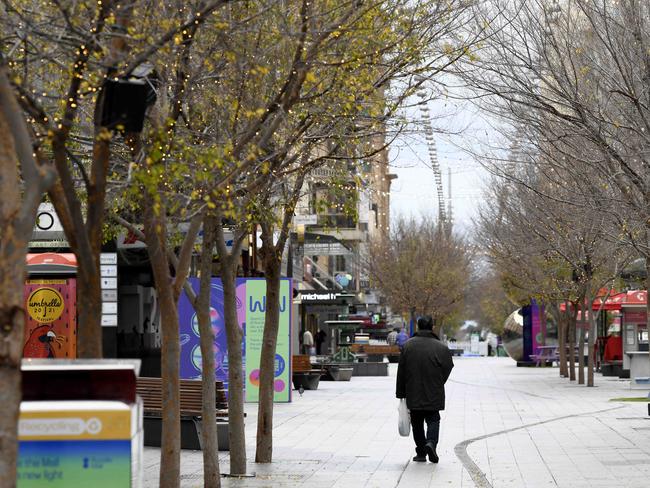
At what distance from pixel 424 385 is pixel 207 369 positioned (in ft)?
11.3

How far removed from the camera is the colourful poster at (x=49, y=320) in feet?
79.6

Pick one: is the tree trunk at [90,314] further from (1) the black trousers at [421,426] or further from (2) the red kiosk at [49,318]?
(2) the red kiosk at [49,318]

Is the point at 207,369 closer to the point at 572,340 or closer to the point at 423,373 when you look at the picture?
the point at 423,373

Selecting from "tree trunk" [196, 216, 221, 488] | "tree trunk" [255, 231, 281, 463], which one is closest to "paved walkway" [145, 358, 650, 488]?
"tree trunk" [255, 231, 281, 463]

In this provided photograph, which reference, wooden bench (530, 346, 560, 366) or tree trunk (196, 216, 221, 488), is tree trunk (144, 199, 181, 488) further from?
wooden bench (530, 346, 560, 366)

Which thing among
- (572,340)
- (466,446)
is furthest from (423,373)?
(572,340)

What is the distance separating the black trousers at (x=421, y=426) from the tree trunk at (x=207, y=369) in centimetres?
340

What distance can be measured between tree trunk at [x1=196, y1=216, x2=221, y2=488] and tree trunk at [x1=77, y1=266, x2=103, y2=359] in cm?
376

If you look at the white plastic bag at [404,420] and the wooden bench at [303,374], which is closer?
the white plastic bag at [404,420]

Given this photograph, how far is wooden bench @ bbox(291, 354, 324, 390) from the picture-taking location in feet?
109

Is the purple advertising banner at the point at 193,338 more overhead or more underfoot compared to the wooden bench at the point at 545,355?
more overhead

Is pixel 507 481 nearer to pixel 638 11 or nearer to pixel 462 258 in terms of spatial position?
pixel 638 11

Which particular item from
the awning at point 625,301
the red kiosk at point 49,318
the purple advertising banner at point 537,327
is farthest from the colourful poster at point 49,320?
the purple advertising banner at point 537,327

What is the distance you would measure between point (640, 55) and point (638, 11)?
54 centimetres
